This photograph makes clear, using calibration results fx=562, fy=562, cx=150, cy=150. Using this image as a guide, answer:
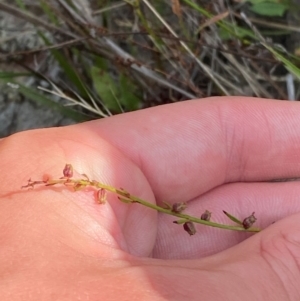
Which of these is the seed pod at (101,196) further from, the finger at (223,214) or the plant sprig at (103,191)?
the finger at (223,214)

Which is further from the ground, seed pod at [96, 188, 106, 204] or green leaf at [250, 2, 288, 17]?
green leaf at [250, 2, 288, 17]

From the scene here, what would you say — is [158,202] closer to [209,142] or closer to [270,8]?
[209,142]

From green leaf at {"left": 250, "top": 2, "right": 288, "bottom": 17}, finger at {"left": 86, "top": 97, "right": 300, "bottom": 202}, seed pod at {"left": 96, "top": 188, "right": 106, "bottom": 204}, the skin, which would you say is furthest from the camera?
green leaf at {"left": 250, "top": 2, "right": 288, "bottom": 17}

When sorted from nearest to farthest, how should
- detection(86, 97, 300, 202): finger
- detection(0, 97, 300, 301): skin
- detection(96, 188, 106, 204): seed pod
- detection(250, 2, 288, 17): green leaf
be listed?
detection(0, 97, 300, 301): skin → detection(96, 188, 106, 204): seed pod → detection(86, 97, 300, 202): finger → detection(250, 2, 288, 17): green leaf

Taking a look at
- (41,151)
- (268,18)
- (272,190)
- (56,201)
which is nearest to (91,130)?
(41,151)

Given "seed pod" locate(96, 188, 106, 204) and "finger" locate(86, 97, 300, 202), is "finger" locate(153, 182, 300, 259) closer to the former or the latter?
"finger" locate(86, 97, 300, 202)

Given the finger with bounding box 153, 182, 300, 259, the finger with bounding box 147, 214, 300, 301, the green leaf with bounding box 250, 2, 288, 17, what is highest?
the green leaf with bounding box 250, 2, 288, 17

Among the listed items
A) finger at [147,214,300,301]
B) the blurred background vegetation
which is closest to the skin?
finger at [147,214,300,301]

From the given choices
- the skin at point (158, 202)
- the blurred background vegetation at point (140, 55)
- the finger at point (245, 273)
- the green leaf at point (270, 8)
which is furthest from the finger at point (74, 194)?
the green leaf at point (270, 8)
